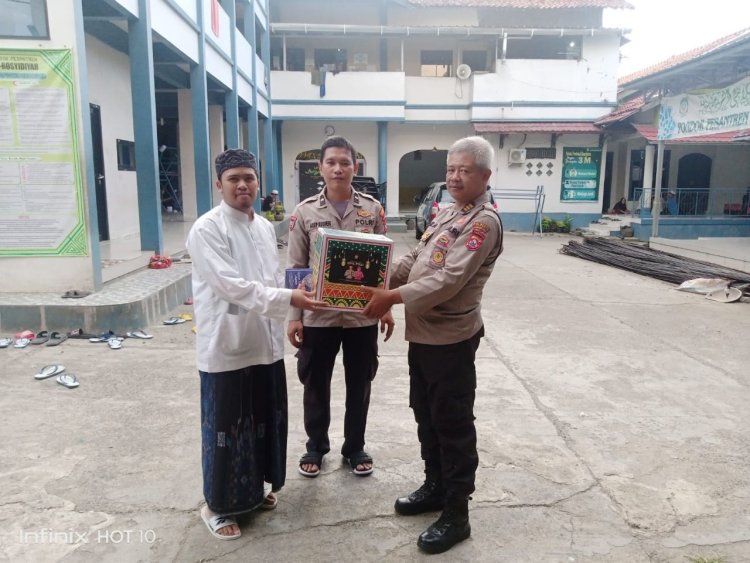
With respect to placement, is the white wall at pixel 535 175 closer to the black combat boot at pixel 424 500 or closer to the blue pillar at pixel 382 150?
the blue pillar at pixel 382 150

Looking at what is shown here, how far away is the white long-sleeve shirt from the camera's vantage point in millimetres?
2146

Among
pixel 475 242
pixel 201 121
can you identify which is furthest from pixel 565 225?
pixel 475 242

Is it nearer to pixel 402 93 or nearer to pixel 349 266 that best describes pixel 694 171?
pixel 402 93

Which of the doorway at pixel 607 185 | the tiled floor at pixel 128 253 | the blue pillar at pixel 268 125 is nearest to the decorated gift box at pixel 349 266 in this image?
the tiled floor at pixel 128 253

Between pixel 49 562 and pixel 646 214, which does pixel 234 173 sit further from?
pixel 646 214

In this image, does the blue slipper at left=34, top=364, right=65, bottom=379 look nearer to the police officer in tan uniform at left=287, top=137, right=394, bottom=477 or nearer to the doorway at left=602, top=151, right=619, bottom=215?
the police officer in tan uniform at left=287, top=137, right=394, bottom=477

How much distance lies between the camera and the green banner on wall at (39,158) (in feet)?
16.1

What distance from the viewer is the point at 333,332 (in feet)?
8.98

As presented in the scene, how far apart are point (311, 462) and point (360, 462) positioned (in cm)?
25

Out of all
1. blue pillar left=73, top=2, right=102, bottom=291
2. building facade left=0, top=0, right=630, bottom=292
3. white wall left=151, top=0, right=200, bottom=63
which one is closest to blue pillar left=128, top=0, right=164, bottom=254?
white wall left=151, top=0, right=200, bottom=63

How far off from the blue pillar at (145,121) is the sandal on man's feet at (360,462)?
5484 millimetres

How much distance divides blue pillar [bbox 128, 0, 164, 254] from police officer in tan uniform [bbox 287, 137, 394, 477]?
502cm

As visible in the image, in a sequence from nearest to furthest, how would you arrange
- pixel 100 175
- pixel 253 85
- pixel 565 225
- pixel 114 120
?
1. pixel 100 175
2. pixel 114 120
3. pixel 253 85
4. pixel 565 225

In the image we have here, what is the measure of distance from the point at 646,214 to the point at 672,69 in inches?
175
